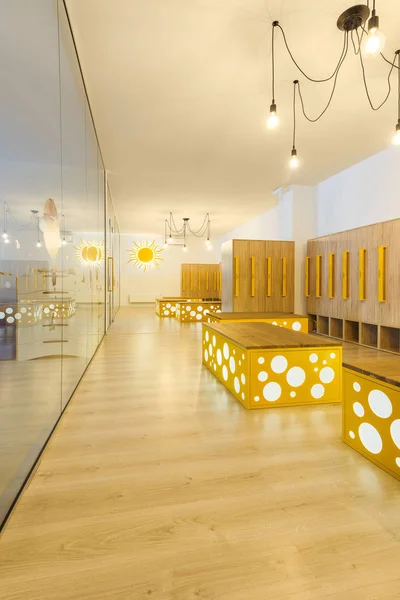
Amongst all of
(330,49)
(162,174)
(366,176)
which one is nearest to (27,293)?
(330,49)

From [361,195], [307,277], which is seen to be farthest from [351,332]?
[361,195]

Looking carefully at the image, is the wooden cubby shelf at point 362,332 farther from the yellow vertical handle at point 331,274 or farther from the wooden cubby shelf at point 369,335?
the yellow vertical handle at point 331,274

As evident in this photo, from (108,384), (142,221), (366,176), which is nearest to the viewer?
(108,384)

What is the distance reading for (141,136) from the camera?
498cm

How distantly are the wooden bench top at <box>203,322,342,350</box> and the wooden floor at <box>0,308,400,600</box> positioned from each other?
0.56 m

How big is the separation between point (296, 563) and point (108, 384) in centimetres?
257

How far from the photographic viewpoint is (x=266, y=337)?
3117mm

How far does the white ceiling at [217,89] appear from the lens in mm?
2840

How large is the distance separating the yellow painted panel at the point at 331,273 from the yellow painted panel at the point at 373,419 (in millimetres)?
4469

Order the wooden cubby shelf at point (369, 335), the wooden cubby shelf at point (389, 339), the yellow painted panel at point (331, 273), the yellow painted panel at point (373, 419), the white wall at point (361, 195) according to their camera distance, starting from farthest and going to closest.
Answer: the yellow painted panel at point (331, 273)
the wooden cubby shelf at point (369, 335)
the white wall at point (361, 195)
the wooden cubby shelf at point (389, 339)
the yellow painted panel at point (373, 419)

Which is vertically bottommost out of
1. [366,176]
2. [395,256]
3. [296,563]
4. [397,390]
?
[296,563]

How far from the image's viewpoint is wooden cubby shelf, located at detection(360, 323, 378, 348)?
5.50m

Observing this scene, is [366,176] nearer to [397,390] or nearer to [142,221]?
[397,390]

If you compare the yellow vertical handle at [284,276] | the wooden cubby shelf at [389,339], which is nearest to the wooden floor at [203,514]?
the wooden cubby shelf at [389,339]
